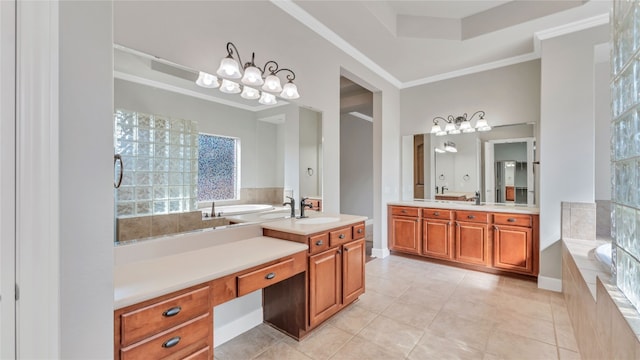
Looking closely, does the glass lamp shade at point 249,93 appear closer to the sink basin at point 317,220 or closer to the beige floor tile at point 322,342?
the sink basin at point 317,220

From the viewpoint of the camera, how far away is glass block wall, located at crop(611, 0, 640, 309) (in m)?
1.12

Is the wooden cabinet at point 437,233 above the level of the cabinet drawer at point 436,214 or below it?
below

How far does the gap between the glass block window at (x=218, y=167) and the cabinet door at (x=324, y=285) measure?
860 millimetres

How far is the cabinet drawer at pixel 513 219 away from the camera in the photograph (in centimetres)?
317

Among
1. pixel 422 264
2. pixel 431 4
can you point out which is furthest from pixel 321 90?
pixel 422 264

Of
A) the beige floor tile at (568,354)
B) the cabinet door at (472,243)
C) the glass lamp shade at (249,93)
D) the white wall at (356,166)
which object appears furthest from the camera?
the white wall at (356,166)

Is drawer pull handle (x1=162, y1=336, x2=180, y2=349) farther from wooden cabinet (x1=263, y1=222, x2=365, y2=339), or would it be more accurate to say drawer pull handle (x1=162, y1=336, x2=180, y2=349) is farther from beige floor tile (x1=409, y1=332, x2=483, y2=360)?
beige floor tile (x1=409, y1=332, x2=483, y2=360)

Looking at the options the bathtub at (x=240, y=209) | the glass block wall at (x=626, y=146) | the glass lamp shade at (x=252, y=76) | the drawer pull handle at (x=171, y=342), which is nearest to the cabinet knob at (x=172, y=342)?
the drawer pull handle at (x=171, y=342)

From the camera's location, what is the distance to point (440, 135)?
14.1ft

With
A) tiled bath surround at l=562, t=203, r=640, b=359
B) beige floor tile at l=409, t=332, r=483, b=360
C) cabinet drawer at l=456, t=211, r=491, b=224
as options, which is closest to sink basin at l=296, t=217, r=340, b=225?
beige floor tile at l=409, t=332, r=483, b=360

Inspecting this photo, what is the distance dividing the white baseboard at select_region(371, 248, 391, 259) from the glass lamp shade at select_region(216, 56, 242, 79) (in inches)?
128

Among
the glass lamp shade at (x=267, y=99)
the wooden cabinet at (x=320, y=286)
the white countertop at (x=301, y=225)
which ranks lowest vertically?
the wooden cabinet at (x=320, y=286)

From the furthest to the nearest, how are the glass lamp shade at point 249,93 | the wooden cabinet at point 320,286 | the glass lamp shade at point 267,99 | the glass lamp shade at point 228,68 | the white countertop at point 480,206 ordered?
the white countertop at point 480,206, the glass lamp shade at point 267,99, the glass lamp shade at point 249,93, the wooden cabinet at point 320,286, the glass lamp shade at point 228,68
